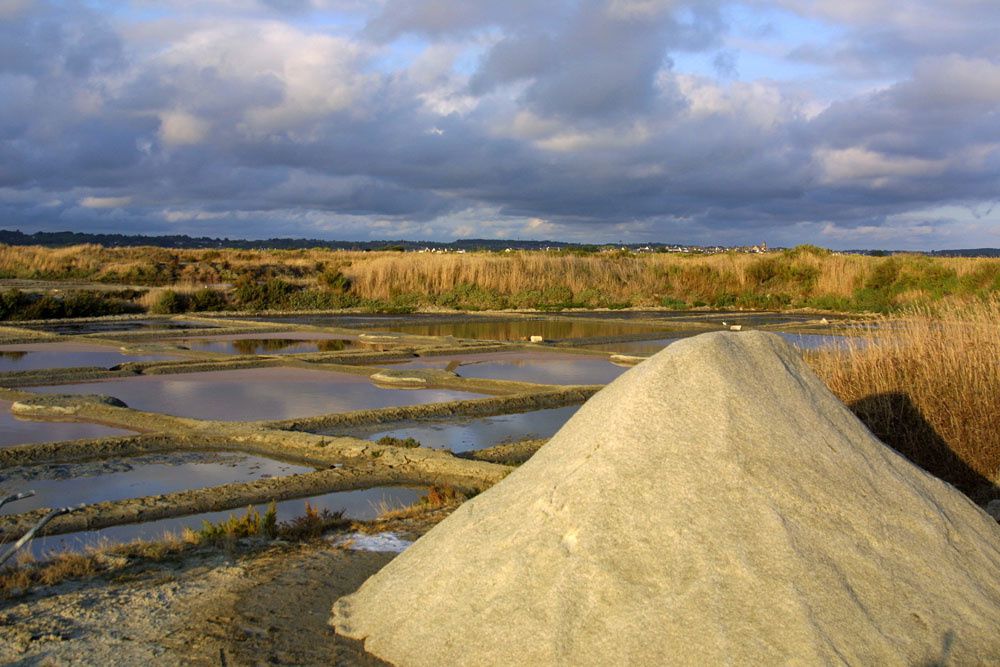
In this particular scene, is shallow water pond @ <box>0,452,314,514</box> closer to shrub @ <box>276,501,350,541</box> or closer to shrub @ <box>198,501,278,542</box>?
shrub @ <box>198,501,278,542</box>

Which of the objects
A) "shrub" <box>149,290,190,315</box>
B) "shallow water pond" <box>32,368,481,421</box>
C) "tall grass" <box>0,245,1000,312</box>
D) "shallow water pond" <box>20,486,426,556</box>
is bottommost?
"shallow water pond" <box>20,486,426,556</box>

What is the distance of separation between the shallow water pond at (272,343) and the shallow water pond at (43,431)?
21.5 feet

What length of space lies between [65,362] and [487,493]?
35.4ft

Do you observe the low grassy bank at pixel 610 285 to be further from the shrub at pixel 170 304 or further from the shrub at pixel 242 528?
the shrub at pixel 242 528

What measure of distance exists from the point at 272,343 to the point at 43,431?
28.0ft

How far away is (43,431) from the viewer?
8594mm

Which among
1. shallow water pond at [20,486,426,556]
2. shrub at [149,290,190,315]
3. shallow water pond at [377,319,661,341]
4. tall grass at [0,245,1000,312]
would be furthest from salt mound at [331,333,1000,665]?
tall grass at [0,245,1000,312]

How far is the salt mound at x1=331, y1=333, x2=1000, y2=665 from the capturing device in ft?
11.2

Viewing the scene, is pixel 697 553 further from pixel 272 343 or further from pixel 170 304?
pixel 170 304

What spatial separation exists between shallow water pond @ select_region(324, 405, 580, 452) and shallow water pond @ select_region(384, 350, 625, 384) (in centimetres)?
260

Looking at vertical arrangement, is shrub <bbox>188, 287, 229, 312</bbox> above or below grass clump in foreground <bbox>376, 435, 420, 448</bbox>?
above

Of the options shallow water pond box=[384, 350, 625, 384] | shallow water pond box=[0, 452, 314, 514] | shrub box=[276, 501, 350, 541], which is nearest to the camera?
shrub box=[276, 501, 350, 541]

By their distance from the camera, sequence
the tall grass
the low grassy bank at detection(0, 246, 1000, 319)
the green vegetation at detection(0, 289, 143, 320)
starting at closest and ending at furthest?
the green vegetation at detection(0, 289, 143, 320)
the low grassy bank at detection(0, 246, 1000, 319)
the tall grass

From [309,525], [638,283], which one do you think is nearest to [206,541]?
[309,525]
